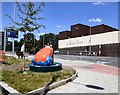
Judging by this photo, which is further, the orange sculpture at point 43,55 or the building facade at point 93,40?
the building facade at point 93,40

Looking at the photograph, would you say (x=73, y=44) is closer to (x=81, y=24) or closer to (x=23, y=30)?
(x=81, y=24)

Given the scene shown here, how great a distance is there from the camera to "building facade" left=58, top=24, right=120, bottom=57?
54.6 meters

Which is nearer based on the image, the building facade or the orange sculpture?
the orange sculpture

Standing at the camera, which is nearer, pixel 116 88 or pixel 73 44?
pixel 116 88

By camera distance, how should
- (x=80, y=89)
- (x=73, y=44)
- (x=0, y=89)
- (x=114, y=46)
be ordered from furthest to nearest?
(x=73, y=44)
(x=114, y=46)
(x=80, y=89)
(x=0, y=89)

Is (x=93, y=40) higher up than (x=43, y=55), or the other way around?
(x=93, y=40)

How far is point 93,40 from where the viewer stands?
204 feet


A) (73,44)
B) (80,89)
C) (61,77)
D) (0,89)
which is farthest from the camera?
(73,44)

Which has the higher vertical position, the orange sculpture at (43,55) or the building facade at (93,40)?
the building facade at (93,40)

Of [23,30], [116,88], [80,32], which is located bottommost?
[116,88]

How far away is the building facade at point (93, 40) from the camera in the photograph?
5462cm

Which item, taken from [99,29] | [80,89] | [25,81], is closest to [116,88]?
[80,89]

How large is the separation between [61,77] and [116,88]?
2680 millimetres

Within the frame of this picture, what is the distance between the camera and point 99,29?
214 feet
